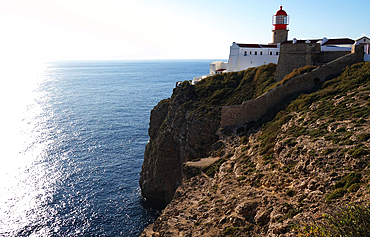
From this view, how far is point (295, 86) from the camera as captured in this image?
37.8 meters

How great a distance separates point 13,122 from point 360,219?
97.6 meters

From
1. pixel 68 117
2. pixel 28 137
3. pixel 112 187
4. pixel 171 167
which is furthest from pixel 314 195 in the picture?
pixel 68 117

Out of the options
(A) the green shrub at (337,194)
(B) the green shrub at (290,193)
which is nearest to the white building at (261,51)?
(B) the green shrub at (290,193)

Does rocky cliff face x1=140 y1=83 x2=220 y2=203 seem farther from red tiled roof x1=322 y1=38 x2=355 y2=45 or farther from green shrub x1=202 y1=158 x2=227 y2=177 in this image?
red tiled roof x1=322 y1=38 x2=355 y2=45

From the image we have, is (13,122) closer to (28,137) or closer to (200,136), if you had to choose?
(28,137)

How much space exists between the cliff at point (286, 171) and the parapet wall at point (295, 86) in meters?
1.75

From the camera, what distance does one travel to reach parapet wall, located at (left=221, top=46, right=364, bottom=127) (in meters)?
37.2

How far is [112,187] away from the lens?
51.3 metres

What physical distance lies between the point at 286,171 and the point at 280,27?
47.6 meters

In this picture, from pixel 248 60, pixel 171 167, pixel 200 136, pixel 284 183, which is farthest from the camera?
pixel 248 60

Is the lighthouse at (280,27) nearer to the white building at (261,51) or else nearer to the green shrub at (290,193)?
the white building at (261,51)

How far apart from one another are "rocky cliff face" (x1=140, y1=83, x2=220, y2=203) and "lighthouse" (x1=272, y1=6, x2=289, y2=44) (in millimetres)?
23490

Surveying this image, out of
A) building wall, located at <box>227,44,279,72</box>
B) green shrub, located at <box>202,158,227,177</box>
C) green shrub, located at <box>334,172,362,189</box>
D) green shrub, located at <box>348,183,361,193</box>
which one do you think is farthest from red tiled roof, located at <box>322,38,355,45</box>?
green shrub, located at <box>348,183,361,193</box>

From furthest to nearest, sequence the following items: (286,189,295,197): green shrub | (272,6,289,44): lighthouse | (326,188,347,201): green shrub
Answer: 1. (272,6,289,44): lighthouse
2. (286,189,295,197): green shrub
3. (326,188,347,201): green shrub
